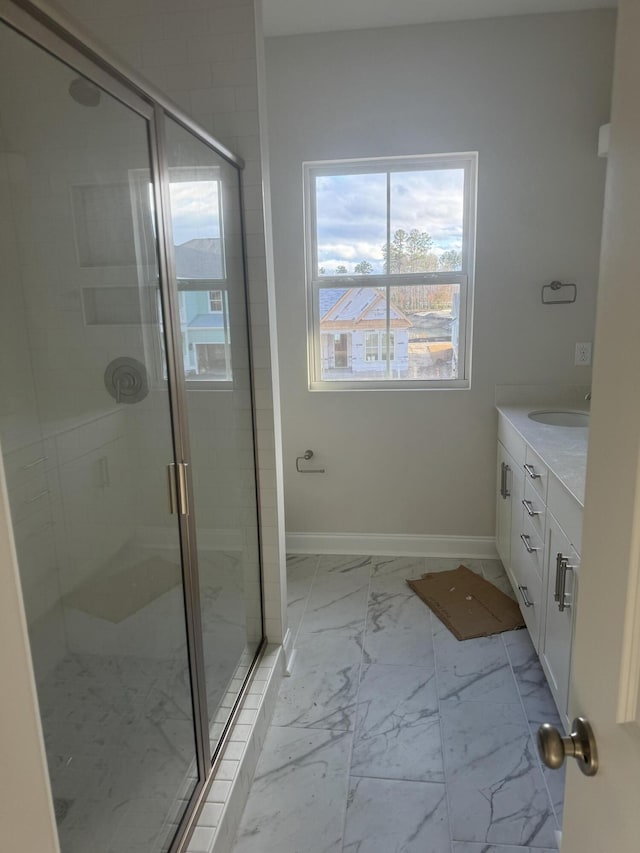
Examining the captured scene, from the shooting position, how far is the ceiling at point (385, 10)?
102 inches

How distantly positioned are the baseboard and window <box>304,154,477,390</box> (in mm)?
913

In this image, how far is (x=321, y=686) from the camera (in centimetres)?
228

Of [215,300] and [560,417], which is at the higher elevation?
[215,300]

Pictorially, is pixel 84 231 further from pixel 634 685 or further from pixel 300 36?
pixel 300 36

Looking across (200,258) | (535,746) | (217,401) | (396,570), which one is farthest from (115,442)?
(396,570)

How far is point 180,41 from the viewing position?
6.49 ft

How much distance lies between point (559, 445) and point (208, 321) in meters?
1.45

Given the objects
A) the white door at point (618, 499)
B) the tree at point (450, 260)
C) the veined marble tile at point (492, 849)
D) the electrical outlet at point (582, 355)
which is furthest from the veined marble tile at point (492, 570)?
the white door at point (618, 499)

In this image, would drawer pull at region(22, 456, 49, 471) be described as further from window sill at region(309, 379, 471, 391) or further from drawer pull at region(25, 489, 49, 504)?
window sill at region(309, 379, 471, 391)

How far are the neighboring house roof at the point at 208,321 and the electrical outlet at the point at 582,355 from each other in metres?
2.01

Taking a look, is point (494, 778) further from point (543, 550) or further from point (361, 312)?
point (361, 312)

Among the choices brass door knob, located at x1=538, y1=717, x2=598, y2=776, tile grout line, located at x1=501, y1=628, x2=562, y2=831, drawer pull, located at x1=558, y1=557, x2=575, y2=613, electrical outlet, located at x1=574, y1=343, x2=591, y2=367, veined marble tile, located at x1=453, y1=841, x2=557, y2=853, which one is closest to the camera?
brass door knob, located at x1=538, y1=717, x2=598, y2=776

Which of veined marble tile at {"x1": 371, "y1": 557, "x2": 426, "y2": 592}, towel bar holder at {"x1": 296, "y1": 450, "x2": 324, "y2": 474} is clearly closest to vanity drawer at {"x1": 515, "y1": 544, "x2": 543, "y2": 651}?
A: veined marble tile at {"x1": 371, "y1": 557, "x2": 426, "y2": 592}

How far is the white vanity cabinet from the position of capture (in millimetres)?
1787
